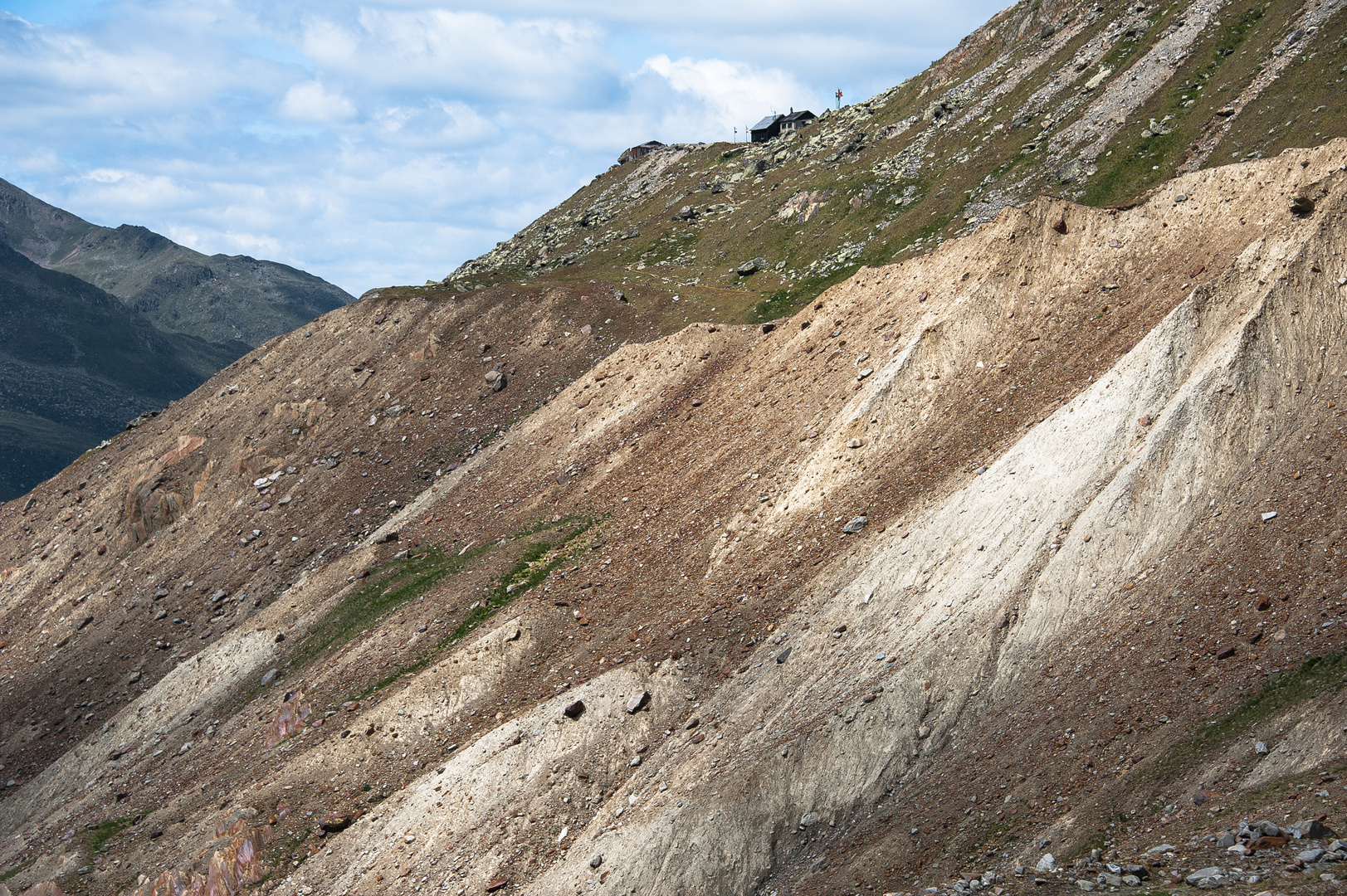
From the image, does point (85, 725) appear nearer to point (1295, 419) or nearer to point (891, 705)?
point (891, 705)

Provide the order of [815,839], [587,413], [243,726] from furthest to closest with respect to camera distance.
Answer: [587,413], [243,726], [815,839]

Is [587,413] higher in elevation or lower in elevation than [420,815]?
higher

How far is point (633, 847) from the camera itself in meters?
24.2

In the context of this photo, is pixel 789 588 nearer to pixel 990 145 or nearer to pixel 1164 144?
pixel 1164 144

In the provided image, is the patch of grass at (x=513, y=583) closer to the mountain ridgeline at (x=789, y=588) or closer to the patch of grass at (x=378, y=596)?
the mountain ridgeline at (x=789, y=588)

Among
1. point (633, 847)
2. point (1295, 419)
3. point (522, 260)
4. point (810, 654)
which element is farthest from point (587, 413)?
point (522, 260)

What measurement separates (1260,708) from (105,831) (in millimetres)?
38227

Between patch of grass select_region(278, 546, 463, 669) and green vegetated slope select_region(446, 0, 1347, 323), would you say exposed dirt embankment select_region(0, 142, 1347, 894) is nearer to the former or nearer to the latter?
patch of grass select_region(278, 546, 463, 669)

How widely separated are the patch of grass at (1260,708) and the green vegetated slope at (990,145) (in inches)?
1268

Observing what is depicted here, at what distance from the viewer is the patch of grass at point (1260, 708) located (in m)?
17.3

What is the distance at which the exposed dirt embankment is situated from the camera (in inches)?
832

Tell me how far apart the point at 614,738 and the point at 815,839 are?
775cm

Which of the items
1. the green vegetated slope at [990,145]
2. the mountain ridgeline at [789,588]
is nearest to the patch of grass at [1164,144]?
the green vegetated slope at [990,145]

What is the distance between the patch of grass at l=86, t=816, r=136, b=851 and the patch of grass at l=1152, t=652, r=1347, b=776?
35445 millimetres
